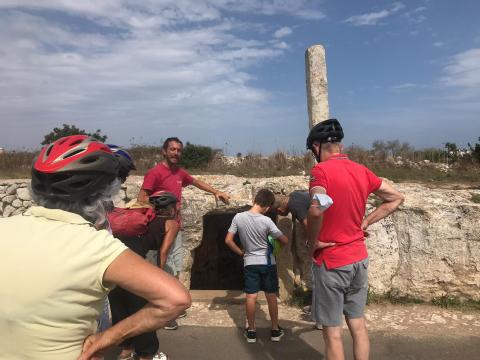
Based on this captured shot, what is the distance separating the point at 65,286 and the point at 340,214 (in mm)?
2037

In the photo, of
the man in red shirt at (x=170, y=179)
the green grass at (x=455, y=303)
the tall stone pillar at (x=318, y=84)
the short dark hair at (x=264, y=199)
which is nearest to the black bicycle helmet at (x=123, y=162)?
the man in red shirt at (x=170, y=179)

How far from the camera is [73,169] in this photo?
160 cm

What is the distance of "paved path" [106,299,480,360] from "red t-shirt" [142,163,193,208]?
61.4 inches

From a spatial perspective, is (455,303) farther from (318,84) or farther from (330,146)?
(318,84)

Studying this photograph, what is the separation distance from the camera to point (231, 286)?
31.2 feet

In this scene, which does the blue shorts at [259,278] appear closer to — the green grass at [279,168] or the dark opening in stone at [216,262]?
the green grass at [279,168]

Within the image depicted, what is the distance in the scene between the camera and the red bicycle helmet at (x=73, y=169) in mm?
1570

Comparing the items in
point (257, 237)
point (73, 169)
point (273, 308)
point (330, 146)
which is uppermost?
point (330, 146)

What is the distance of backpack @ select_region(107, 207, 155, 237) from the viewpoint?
3324mm

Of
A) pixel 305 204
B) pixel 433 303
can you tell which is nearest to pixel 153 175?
pixel 305 204

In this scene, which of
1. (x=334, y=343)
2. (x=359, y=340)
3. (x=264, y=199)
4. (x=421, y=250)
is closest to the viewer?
(x=334, y=343)

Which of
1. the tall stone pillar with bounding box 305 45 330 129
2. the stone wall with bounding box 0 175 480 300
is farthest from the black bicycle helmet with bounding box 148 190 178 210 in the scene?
the tall stone pillar with bounding box 305 45 330 129

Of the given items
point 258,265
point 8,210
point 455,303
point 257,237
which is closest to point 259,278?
point 258,265

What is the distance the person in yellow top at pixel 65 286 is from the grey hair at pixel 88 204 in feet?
0.19
